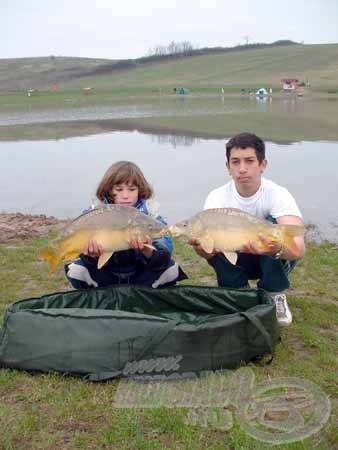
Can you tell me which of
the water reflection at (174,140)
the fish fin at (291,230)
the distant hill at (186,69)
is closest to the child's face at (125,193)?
the fish fin at (291,230)

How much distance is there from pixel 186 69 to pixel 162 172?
8116cm

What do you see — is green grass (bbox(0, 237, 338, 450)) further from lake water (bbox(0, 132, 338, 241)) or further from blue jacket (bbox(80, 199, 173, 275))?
lake water (bbox(0, 132, 338, 241))

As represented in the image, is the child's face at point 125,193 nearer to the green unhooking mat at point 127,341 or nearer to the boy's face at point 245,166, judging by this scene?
the boy's face at point 245,166

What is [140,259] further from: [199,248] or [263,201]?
[263,201]

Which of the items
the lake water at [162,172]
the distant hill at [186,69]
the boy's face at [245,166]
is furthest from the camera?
the distant hill at [186,69]

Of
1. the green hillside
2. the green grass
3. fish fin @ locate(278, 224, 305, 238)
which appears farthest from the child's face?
the green hillside

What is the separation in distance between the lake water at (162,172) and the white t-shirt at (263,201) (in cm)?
319

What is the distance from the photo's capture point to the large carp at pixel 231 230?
373 centimetres

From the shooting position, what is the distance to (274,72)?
79.5 m

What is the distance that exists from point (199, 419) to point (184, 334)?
530 millimetres

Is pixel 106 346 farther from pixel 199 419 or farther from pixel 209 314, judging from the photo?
pixel 209 314

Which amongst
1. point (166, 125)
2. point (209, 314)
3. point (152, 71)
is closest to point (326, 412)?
point (209, 314)

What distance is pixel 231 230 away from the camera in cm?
376

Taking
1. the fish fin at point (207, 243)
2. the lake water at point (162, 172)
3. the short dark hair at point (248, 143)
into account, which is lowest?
the lake water at point (162, 172)
